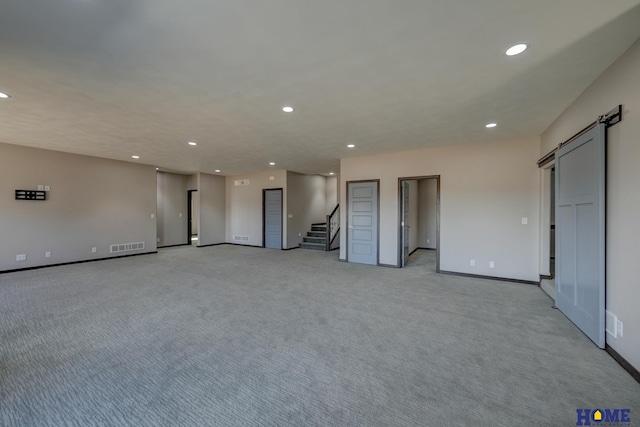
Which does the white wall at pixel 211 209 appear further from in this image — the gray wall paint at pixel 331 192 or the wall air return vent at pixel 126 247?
the gray wall paint at pixel 331 192

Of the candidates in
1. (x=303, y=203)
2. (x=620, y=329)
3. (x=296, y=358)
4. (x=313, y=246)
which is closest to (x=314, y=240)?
(x=313, y=246)

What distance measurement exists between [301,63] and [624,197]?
3.16m

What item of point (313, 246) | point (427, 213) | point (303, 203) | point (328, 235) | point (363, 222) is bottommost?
point (313, 246)

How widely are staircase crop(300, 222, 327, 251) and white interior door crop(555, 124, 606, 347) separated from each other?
6.50m

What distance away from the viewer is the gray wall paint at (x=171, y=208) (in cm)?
959

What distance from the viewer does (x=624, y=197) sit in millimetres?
2346

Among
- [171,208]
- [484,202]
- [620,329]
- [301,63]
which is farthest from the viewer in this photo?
[171,208]

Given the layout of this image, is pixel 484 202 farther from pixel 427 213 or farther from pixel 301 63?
pixel 301 63

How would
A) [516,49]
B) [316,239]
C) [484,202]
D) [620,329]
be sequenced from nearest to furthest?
[516,49]
[620,329]
[484,202]
[316,239]

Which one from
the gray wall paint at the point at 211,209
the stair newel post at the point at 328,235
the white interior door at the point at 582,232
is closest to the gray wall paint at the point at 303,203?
the stair newel post at the point at 328,235

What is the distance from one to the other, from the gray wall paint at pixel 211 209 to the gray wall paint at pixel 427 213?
24.6ft

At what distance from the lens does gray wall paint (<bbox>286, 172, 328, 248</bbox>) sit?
30.7ft

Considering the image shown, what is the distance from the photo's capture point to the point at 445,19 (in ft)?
6.31

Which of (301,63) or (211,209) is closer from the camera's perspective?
(301,63)
